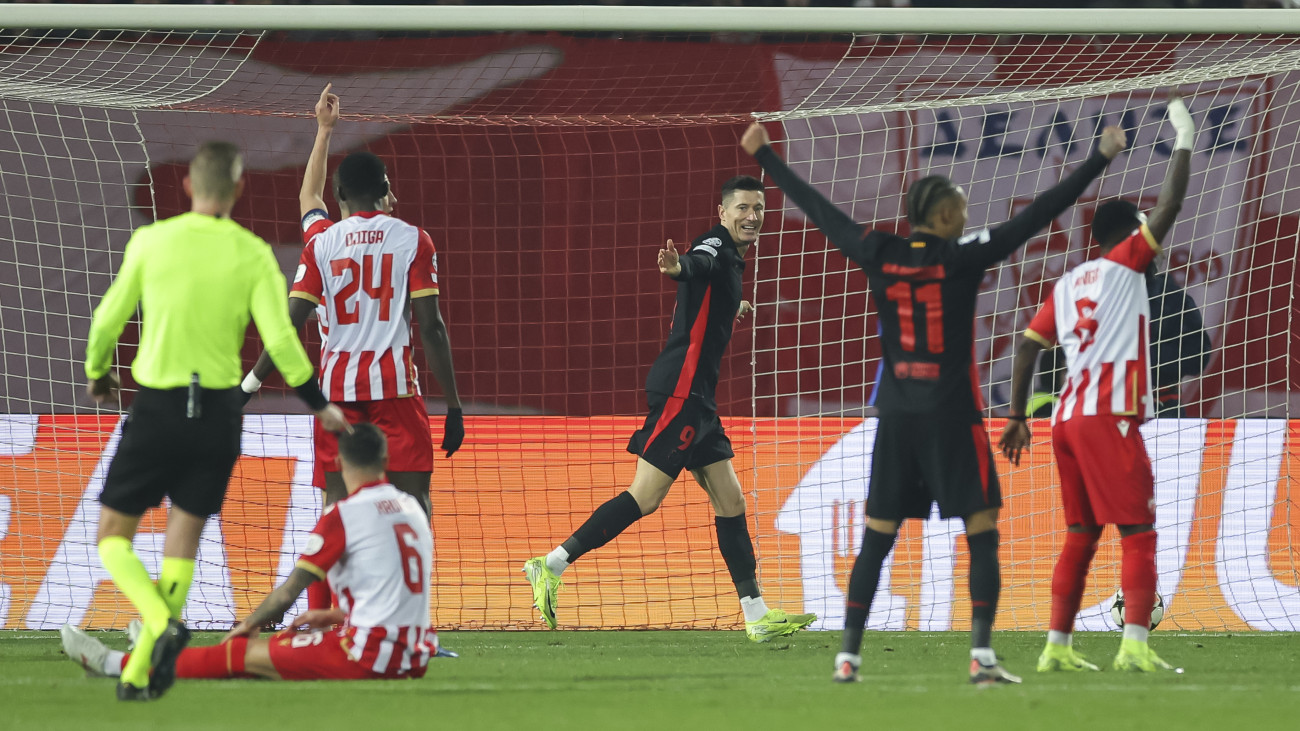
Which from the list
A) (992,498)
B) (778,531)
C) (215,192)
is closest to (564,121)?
(778,531)

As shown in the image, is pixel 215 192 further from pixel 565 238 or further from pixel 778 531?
pixel 565 238

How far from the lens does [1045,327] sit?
17.4 ft

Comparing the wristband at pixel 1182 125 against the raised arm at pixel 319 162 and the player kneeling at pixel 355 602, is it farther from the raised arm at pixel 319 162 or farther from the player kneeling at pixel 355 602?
the raised arm at pixel 319 162

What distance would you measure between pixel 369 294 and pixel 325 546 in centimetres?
153

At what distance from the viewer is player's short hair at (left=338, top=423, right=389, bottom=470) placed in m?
4.51

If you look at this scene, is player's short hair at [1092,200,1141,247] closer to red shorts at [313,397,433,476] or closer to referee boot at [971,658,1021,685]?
referee boot at [971,658,1021,685]

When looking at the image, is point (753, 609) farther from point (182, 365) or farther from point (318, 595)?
point (182, 365)

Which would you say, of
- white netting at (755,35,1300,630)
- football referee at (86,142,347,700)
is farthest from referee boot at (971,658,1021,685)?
white netting at (755,35,1300,630)

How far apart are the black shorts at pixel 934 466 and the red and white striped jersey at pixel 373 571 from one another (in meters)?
1.41

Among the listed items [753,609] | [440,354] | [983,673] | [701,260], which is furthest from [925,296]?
[753,609]

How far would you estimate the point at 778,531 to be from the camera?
779 centimetres

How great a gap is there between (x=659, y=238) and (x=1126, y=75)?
3024 mm

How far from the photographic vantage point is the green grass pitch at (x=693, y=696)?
377cm

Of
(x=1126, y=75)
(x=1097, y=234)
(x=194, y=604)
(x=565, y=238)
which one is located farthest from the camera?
(x=565, y=238)
